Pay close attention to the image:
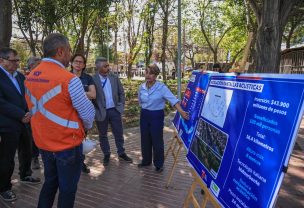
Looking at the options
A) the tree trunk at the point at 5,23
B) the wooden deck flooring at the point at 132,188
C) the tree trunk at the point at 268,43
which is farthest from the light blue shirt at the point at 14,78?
the tree trunk at the point at 268,43

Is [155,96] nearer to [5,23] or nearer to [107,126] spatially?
[107,126]

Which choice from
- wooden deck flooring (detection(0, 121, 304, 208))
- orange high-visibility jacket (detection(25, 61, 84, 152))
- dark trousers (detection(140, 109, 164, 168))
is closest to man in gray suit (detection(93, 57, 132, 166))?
wooden deck flooring (detection(0, 121, 304, 208))

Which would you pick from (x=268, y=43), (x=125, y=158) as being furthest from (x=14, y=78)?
(x=268, y=43)

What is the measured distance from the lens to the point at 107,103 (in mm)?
6531

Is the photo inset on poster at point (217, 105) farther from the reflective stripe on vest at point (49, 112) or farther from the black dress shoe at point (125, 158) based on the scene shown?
the black dress shoe at point (125, 158)

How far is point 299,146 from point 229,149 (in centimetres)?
600

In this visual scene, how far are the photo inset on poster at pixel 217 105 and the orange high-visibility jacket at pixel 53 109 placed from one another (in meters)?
1.23

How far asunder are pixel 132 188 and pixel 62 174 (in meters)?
2.15

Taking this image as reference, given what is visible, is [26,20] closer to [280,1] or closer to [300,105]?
[280,1]

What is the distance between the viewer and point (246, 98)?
2.65m

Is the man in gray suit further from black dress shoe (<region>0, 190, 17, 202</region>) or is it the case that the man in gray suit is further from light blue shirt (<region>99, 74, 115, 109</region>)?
black dress shoe (<region>0, 190, 17, 202</region>)

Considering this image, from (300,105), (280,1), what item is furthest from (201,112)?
(280,1)

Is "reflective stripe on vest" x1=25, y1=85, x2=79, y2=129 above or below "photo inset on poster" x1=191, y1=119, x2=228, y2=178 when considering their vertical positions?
above

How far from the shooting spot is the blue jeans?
3.33m
